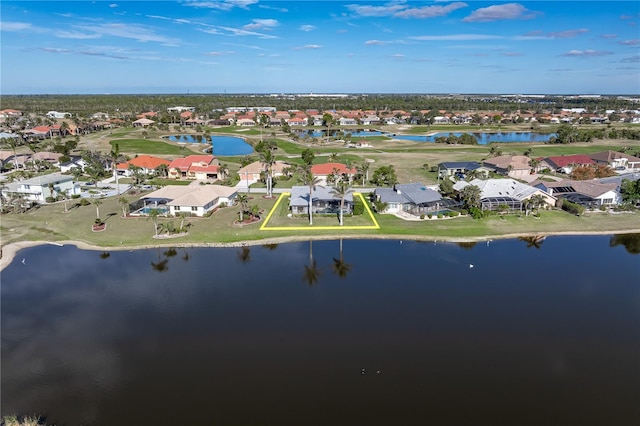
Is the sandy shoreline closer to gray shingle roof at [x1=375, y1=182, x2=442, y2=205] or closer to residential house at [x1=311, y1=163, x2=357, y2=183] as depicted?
gray shingle roof at [x1=375, y1=182, x2=442, y2=205]

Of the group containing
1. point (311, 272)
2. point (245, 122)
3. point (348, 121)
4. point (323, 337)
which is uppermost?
point (348, 121)

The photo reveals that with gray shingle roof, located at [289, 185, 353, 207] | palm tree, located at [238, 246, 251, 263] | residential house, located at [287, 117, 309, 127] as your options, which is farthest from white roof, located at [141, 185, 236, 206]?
residential house, located at [287, 117, 309, 127]

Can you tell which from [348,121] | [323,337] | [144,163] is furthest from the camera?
[348,121]

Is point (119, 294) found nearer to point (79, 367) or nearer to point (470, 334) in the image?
point (79, 367)

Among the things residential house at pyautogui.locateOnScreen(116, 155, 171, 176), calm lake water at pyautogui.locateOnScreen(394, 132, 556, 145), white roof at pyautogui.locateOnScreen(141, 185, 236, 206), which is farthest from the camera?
calm lake water at pyautogui.locateOnScreen(394, 132, 556, 145)

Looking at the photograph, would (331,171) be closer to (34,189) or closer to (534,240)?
(534,240)

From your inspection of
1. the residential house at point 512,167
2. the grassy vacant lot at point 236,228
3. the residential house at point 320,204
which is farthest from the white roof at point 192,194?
the residential house at point 512,167

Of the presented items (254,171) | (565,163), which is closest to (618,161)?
(565,163)
